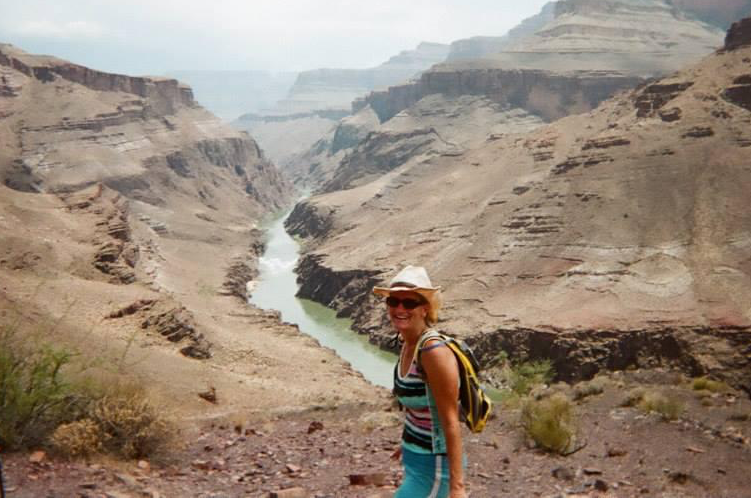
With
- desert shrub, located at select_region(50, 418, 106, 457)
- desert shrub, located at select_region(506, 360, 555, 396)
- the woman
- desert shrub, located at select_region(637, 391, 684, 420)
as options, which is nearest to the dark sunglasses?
the woman

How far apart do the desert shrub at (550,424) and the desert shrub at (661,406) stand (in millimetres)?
2705

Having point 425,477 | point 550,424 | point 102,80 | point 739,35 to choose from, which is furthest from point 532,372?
point 102,80

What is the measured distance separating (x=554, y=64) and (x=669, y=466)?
112 meters

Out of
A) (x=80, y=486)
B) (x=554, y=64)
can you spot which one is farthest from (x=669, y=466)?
(x=554, y=64)

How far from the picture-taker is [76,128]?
262ft

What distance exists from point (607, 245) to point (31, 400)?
34.9 meters

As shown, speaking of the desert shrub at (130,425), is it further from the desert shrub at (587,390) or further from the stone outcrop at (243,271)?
the stone outcrop at (243,271)

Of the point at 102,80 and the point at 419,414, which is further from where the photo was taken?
the point at 102,80

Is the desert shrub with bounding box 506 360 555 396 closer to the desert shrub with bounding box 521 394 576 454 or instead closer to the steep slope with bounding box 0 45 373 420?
the steep slope with bounding box 0 45 373 420

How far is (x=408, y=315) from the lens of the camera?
4926mm

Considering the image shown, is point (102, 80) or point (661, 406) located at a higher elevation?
point (102, 80)

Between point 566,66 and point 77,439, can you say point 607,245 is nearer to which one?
point 77,439

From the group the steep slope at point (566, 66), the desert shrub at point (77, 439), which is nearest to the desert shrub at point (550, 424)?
the desert shrub at point (77, 439)

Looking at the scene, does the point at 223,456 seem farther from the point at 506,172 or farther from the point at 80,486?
the point at 506,172
